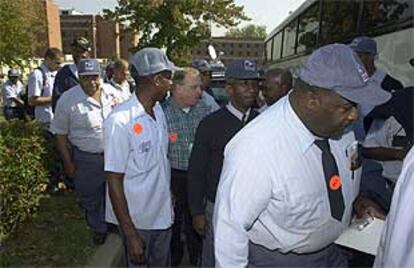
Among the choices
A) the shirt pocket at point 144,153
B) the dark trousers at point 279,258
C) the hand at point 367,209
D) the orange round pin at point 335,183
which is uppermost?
the orange round pin at point 335,183

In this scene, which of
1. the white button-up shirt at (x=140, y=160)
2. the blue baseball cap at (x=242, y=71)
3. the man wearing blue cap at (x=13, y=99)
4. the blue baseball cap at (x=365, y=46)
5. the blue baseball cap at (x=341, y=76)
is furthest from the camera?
the man wearing blue cap at (x=13, y=99)

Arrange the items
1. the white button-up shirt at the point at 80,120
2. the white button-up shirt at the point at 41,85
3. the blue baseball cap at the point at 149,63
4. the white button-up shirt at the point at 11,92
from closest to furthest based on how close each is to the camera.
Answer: the blue baseball cap at the point at 149,63 < the white button-up shirt at the point at 80,120 < the white button-up shirt at the point at 41,85 < the white button-up shirt at the point at 11,92

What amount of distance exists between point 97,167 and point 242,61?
204 centimetres

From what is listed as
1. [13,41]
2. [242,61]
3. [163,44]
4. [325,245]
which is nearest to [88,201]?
[242,61]

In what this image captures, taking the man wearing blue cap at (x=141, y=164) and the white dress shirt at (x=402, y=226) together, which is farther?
the man wearing blue cap at (x=141, y=164)


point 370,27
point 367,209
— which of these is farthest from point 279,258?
point 370,27

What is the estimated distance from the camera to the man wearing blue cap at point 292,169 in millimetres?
1996

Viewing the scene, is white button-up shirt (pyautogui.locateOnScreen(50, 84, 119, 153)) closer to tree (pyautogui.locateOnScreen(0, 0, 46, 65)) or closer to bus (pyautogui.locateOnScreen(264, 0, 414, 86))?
bus (pyautogui.locateOnScreen(264, 0, 414, 86))

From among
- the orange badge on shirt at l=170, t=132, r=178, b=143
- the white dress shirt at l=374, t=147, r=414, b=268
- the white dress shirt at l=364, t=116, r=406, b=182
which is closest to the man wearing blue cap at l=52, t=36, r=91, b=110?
the orange badge on shirt at l=170, t=132, r=178, b=143

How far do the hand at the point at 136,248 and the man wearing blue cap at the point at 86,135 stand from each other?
2.05m

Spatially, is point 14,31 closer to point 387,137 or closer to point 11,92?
point 11,92

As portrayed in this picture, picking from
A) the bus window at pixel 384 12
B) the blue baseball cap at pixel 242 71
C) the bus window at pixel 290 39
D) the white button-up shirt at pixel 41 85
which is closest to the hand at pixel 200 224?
the blue baseball cap at pixel 242 71

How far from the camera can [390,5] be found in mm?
5648

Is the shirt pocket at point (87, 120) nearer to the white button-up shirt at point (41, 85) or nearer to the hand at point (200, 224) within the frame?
the hand at point (200, 224)
